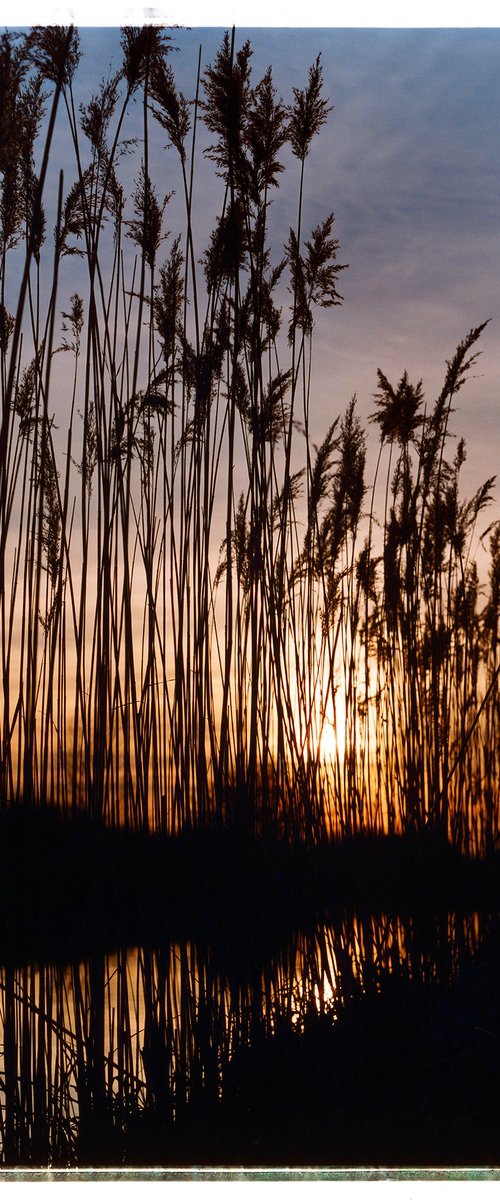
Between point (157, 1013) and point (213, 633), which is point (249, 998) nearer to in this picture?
point (157, 1013)

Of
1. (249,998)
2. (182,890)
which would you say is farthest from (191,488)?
(249,998)

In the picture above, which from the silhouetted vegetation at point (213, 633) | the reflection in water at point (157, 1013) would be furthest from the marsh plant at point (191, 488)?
the reflection in water at point (157, 1013)

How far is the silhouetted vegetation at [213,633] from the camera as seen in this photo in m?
1.45

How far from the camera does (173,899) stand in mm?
1464

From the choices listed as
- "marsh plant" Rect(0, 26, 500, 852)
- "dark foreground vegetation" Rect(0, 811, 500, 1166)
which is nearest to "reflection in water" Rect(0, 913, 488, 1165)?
"dark foreground vegetation" Rect(0, 811, 500, 1166)

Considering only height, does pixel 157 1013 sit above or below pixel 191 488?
below

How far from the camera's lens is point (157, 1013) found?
4.61 feet

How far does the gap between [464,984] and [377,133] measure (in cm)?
166

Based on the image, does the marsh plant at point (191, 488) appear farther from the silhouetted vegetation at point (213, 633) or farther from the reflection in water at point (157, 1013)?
the reflection in water at point (157, 1013)

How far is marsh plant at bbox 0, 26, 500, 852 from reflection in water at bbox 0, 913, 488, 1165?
221mm

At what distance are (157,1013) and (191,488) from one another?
3.29 ft

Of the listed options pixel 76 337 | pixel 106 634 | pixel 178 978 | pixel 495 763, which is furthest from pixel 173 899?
pixel 76 337

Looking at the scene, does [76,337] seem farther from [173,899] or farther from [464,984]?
[464,984]

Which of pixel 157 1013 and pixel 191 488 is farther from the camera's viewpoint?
pixel 191 488
